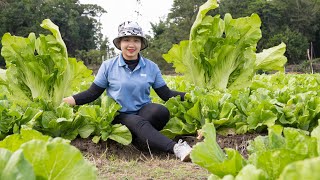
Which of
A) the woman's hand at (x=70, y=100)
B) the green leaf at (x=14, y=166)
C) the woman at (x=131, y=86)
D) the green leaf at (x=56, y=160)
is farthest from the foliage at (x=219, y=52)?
the green leaf at (x=14, y=166)

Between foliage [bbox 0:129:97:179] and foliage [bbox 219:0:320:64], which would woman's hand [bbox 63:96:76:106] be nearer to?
foliage [bbox 0:129:97:179]

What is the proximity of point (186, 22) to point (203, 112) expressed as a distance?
43908 mm

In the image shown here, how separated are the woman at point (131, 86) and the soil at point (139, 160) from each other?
17 centimetres

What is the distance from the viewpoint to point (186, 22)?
47.5m

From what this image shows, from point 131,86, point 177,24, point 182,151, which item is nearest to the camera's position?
point 182,151

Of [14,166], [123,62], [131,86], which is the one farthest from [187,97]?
[14,166]

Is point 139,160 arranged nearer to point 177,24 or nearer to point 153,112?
point 153,112

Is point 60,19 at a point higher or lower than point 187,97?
higher

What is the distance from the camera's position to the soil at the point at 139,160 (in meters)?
2.97

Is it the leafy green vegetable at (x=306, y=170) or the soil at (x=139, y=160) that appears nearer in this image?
the leafy green vegetable at (x=306, y=170)

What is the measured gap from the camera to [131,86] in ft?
13.8

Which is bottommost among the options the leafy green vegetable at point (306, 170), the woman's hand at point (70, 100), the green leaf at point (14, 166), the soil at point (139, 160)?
the soil at point (139, 160)

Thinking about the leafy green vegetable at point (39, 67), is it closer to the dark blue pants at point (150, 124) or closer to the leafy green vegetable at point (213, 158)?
the dark blue pants at point (150, 124)

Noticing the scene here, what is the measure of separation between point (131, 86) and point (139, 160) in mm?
703
